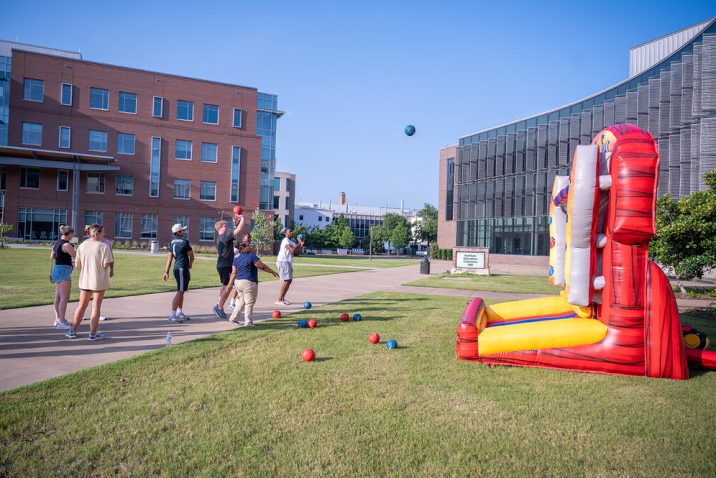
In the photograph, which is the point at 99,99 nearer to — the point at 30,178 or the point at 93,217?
the point at 30,178

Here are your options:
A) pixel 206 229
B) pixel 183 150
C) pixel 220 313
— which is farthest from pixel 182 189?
pixel 220 313

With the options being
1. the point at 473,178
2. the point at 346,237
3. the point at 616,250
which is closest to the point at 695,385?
the point at 616,250

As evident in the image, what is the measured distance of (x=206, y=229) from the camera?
157 feet

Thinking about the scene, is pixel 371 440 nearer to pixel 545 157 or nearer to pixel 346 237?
pixel 545 157

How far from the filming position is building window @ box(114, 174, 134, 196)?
44.8 metres

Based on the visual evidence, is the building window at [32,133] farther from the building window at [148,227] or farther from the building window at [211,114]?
the building window at [211,114]

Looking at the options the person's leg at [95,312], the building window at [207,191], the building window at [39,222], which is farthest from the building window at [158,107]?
the person's leg at [95,312]

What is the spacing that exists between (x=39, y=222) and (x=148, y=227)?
29.8 ft

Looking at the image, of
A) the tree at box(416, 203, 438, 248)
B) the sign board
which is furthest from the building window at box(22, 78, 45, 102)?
the tree at box(416, 203, 438, 248)

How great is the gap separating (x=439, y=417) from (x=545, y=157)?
144 ft

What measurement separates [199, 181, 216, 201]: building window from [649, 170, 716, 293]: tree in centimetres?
4215

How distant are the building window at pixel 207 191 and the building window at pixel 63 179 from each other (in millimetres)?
11695

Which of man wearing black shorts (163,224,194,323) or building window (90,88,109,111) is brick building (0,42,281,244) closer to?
building window (90,88,109,111)

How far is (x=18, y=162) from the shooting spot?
4103cm
